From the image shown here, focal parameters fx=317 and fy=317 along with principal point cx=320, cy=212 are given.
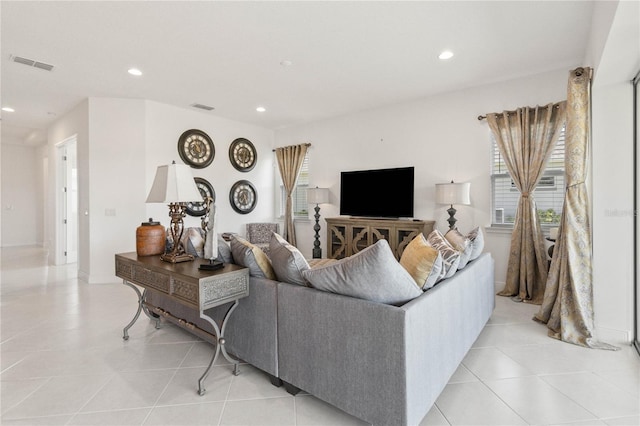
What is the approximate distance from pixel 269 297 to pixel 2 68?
4.22 metres

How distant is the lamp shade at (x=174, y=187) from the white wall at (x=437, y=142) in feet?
10.4

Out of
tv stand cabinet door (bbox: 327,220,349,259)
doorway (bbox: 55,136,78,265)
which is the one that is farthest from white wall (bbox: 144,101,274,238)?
doorway (bbox: 55,136,78,265)

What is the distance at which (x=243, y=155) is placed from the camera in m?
6.00

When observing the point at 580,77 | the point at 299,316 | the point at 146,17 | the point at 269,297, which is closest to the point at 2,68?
the point at 146,17

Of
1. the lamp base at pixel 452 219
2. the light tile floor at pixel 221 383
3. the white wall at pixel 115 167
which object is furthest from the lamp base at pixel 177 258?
the lamp base at pixel 452 219

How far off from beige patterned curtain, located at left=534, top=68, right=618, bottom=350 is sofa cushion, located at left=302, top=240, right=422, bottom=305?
72.7 inches

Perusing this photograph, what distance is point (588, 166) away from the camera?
8.62 ft

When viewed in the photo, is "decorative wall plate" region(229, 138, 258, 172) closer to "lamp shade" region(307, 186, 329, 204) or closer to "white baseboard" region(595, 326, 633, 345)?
"lamp shade" region(307, 186, 329, 204)

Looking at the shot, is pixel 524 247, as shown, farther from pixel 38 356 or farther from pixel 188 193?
pixel 38 356

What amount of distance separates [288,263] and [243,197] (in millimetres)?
4381

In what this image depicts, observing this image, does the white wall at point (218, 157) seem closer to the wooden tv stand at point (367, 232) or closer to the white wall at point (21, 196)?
the wooden tv stand at point (367, 232)

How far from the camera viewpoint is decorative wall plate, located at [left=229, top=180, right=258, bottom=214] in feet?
19.2

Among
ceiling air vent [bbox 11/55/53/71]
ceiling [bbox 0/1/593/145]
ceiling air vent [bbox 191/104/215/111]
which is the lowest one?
ceiling [bbox 0/1/593/145]

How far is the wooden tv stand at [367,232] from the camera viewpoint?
4336mm
